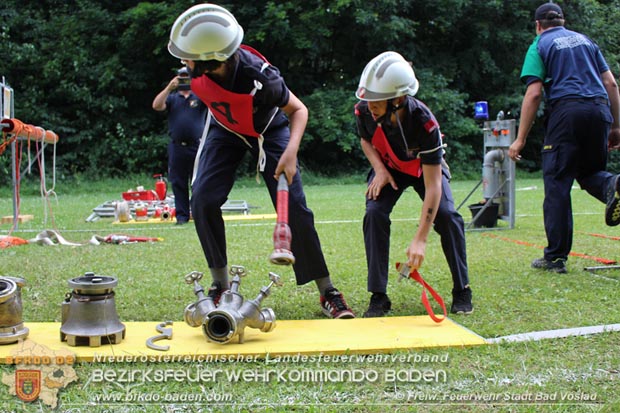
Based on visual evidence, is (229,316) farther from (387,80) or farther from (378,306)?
(387,80)

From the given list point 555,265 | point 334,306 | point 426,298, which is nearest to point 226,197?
point 334,306

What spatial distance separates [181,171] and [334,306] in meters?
6.09

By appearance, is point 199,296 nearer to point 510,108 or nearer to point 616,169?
point 510,108

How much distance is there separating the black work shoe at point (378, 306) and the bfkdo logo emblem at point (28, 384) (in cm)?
194

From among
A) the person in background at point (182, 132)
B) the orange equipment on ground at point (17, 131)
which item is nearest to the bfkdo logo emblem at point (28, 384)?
the orange equipment on ground at point (17, 131)

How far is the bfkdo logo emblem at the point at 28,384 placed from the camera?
8.38ft

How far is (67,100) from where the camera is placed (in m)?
22.9

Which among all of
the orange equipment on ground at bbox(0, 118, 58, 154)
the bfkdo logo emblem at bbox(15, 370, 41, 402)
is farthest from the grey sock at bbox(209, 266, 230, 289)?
the orange equipment on ground at bbox(0, 118, 58, 154)

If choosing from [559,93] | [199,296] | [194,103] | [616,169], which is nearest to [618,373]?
[199,296]

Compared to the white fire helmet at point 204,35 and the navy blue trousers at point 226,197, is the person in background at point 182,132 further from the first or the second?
the white fire helmet at point 204,35

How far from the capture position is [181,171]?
31.5 feet

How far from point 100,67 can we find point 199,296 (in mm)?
21187

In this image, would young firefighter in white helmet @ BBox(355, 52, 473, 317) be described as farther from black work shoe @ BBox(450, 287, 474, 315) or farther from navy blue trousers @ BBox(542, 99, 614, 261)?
navy blue trousers @ BBox(542, 99, 614, 261)

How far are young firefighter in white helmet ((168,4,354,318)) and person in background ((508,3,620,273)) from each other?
2308 millimetres
